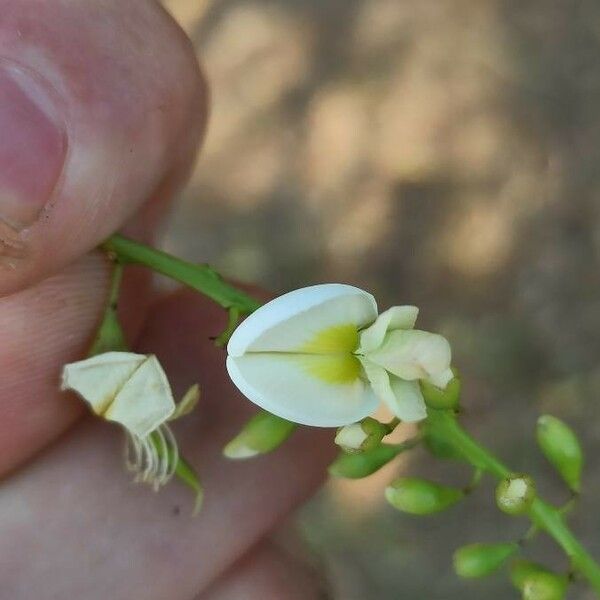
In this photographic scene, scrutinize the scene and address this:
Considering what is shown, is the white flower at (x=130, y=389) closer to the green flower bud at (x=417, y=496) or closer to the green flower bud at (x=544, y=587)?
the green flower bud at (x=417, y=496)

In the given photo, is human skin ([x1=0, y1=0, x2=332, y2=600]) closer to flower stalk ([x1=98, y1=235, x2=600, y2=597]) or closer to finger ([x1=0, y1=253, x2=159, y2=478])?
finger ([x1=0, y1=253, x2=159, y2=478])

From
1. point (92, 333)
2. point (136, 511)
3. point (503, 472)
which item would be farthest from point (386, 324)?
point (136, 511)

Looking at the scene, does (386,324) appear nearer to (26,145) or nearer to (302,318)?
(302,318)

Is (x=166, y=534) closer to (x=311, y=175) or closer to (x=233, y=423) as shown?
(x=233, y=423)

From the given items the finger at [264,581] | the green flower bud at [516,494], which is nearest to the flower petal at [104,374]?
the green flower bud at [516,494]

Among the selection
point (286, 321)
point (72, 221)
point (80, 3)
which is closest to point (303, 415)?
point (286, 321)

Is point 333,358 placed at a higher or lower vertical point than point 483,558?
higher
